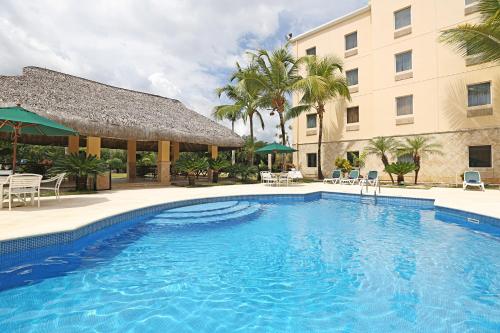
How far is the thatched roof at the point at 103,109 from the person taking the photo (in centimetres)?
1088

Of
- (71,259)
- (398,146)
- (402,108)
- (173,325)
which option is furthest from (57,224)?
(402,108)

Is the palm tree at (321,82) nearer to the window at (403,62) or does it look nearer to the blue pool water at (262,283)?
the window at (403,62)

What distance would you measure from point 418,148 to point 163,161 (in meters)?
15.2

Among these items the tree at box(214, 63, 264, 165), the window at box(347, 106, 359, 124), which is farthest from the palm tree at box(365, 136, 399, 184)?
the tree at box(214, 63, 264, 165)

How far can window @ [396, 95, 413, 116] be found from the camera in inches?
680

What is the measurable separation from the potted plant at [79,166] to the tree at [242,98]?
10574mm

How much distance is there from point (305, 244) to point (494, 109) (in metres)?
16.1

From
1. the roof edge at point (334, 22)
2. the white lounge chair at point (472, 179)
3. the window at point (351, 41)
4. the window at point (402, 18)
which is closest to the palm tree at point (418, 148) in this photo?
the white lounge chair at point (472, 179)

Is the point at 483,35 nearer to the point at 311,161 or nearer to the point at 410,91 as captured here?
the point at 410,91

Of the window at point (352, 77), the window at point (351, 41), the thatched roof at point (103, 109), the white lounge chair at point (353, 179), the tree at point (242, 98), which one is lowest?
the white lounge chair at point (353, 179)

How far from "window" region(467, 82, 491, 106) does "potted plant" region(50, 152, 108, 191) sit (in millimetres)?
20073

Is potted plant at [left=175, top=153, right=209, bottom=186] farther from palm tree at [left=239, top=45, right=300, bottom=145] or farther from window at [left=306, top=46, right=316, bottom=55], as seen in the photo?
window at [left=306, top=46, right=316, bottom=55]

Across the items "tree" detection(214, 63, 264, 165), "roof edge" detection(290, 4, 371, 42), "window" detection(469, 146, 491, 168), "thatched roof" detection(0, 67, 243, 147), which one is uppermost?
"roof edge" detection(290, 4, 371, 42)

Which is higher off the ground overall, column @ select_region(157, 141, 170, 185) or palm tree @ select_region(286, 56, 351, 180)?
palm tree @ select_region(286, 56, 351, 180)
